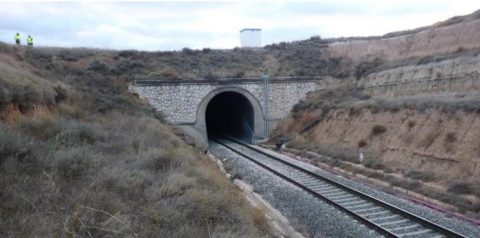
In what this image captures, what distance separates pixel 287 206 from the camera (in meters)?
12.8

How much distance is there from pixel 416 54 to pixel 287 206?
20698mm

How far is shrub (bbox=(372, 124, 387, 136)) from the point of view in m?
19.8

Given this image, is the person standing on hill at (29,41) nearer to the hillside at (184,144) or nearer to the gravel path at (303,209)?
the hillside at (184,144)

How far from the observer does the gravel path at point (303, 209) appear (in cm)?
1032

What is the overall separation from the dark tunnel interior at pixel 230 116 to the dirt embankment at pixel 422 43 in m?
10.1

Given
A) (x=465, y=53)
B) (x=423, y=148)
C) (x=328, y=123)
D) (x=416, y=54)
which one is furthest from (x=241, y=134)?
(x=423, y=148)

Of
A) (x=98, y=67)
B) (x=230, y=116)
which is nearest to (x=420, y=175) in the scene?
(x=98, y=67)

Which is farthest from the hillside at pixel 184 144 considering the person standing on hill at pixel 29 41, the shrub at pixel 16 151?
the person standing on hill at pixel 29 41

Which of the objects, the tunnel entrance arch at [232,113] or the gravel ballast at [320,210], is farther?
the tunnel entrance arch at [232,113]

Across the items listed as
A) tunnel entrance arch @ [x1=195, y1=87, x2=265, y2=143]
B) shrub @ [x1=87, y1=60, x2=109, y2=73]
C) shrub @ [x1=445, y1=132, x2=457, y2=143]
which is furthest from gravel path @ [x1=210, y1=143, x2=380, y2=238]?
shrub @ [x1=87, y1=60, x2=109, y2=73]

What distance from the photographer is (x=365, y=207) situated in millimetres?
12219

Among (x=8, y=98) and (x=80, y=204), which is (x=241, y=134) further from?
(x=80, y=204)

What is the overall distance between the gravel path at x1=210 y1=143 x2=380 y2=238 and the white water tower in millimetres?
26532

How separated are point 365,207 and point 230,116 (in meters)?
29.3
